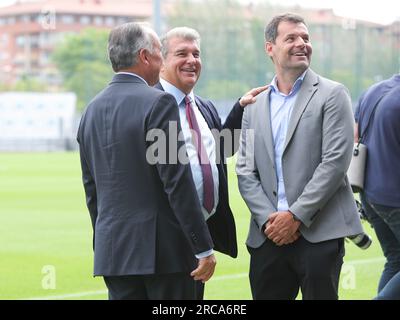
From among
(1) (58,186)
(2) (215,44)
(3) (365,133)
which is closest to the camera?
(3) (365,133)

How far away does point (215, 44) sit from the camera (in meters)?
44.5

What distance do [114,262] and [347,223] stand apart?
1.20m

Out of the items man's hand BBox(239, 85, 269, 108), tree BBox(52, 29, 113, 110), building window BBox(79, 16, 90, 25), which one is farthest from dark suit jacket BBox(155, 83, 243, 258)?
building window BBox(79, 16, 90, 25)

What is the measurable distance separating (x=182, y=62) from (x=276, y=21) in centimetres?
55

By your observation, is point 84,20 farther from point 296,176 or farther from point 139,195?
point 139,195

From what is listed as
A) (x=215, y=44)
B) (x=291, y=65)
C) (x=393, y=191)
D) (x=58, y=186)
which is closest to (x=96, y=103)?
(x=291, y=65)

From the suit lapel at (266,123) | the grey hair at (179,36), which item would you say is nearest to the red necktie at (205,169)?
the suit lapel at (266,123)

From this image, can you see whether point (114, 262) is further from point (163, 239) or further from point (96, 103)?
point (96, 103)

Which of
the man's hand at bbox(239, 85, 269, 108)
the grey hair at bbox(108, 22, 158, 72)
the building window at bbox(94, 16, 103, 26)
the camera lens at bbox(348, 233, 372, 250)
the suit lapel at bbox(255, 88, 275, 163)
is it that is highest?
the grey hair at bbox(108, 22, 158, 72)

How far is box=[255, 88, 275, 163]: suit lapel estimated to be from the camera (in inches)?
188

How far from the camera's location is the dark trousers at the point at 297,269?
462 centimetres

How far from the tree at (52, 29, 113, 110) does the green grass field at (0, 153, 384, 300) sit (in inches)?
950

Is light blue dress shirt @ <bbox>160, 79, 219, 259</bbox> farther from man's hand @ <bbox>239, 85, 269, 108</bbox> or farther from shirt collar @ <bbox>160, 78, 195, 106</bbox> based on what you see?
man's hand @ <bbox>239, 85, 269, 108</bbox>

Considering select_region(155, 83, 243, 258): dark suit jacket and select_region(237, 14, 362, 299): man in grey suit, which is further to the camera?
select_region(155, 83, 243, 258): dark suit jacket
